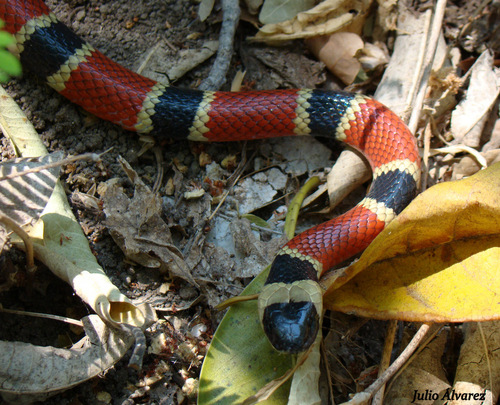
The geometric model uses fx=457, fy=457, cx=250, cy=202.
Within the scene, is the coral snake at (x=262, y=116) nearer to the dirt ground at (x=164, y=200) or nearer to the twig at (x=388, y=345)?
the dirt ground at (x=164, y=200)

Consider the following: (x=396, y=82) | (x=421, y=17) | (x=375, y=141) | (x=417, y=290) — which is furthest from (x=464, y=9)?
(x=417, y=290)

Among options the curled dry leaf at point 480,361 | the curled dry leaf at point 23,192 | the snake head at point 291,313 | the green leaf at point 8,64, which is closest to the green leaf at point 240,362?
the snake head at point 291,313

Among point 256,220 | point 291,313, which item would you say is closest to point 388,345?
point 291,313

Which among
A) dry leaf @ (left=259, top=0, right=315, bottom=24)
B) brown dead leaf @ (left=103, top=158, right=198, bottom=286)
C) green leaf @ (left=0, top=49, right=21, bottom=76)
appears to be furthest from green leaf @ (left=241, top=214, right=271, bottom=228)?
green leaf @ (left=0, top=49, right=21, bottom=76)

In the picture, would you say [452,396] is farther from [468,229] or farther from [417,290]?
[468,229]

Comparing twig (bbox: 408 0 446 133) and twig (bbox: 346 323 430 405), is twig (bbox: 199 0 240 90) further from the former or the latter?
twig (bbox: 346 323 430 405)

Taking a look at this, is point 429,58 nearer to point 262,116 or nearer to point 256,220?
point 262,116
